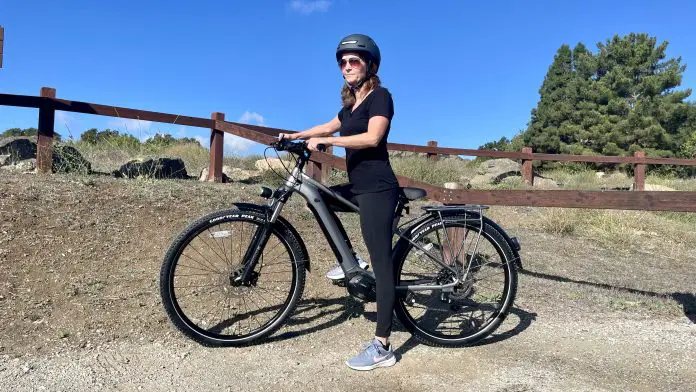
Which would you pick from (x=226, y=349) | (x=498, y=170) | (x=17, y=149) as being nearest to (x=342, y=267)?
(x=226, y=349)

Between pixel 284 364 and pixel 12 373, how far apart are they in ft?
5.19

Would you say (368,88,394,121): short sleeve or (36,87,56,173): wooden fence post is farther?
(36,87,56,173): wooden fence post

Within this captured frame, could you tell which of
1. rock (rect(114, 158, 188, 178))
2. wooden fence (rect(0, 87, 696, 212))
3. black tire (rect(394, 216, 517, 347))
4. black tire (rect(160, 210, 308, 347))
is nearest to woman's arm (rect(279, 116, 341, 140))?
black tire (rect(160, 210, 308, 347))

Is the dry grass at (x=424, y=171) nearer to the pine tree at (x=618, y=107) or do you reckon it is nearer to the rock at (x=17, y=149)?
the rock at (x=17, y=149)

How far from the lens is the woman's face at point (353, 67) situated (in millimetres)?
3518

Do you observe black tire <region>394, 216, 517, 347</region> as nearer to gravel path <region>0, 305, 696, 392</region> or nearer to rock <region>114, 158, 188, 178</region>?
gravel path <region>0, 305, 696, 392</region>

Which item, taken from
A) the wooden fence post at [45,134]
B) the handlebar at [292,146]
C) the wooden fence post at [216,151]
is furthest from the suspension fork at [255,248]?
the wooden fence post at [216,151]

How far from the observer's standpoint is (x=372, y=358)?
11.2ft

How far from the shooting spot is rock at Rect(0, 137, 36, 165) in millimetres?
7551

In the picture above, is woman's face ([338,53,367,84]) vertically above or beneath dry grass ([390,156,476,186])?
above

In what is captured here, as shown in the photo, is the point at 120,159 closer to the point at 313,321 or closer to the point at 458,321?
the point at 313,321

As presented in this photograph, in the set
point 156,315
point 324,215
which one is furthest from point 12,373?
point 324,215

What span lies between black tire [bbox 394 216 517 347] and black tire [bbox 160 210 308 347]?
80cm

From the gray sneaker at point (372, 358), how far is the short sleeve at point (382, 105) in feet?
4.94
